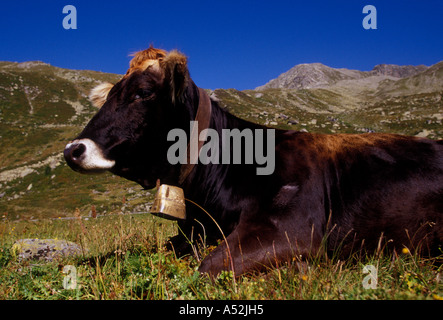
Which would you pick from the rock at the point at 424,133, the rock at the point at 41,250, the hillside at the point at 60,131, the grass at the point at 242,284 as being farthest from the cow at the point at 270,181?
the rock at the point at 424,133

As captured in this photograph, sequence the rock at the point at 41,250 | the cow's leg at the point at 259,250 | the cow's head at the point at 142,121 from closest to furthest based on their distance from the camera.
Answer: the cow's leg at the point at 259,250, the cow's head at the point at 142,121, the rock at the point at 41,250

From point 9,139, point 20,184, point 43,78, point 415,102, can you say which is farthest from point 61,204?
point 415,102

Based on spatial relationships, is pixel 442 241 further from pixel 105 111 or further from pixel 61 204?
pixel 61 204

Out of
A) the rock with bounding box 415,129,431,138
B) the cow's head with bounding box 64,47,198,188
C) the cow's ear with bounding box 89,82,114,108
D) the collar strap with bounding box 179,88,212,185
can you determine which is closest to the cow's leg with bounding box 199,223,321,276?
the collar strap with bounding box 179,88,212,185

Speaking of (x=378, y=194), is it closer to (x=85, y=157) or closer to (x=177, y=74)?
(x=177, y=74)

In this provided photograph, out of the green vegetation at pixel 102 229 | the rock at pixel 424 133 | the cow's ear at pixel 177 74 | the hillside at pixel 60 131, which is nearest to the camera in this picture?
the green vegetation at pixel 102 229

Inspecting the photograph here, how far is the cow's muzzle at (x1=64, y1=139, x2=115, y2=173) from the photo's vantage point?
132 inches

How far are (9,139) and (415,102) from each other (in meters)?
101

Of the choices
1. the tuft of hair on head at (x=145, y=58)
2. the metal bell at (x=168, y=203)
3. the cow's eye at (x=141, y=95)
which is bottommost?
the metal bell at (x=168, y=203)

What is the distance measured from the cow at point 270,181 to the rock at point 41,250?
95.2 inches

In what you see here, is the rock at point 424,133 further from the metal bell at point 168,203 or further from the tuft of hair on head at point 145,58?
the metal bell at point 168,203

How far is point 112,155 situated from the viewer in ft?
12.0

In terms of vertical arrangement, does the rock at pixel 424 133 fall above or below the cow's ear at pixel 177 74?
above

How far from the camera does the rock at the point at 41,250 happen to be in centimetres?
534
